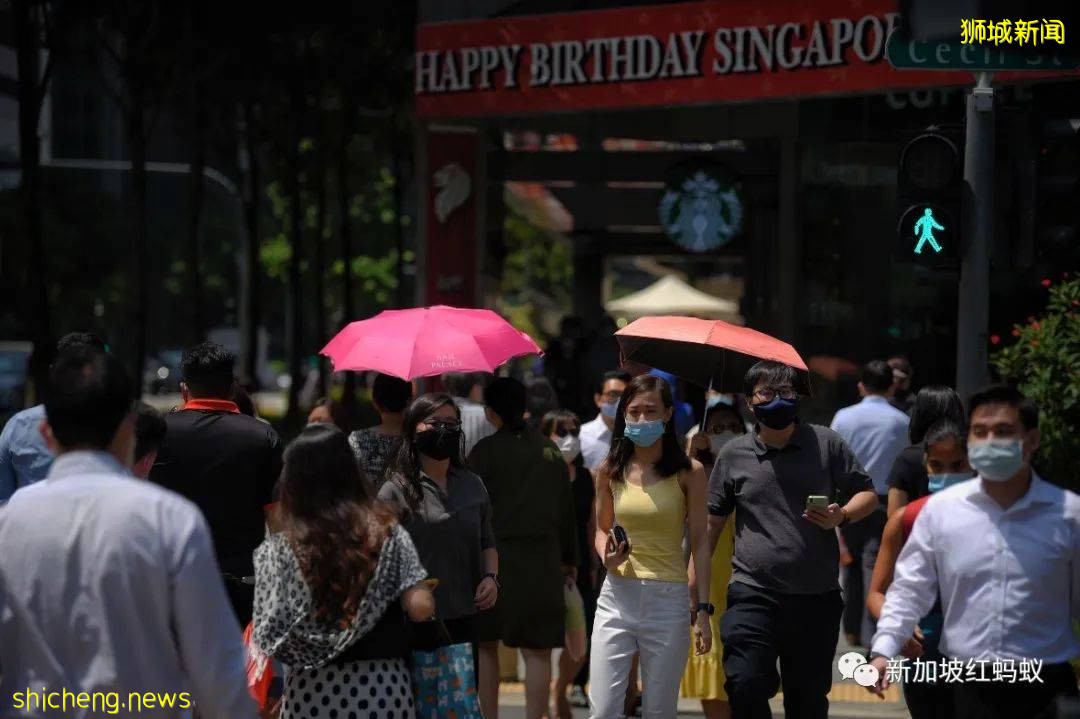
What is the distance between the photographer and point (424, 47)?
17.8m

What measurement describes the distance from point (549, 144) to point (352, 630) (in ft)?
54.8

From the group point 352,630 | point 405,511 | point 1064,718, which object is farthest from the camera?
point 405,511

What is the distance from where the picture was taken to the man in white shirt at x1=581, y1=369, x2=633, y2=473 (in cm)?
1030

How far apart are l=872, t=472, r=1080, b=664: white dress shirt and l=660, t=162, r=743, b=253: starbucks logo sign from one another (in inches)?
564

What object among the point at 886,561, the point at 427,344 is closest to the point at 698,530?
the point at 886,561


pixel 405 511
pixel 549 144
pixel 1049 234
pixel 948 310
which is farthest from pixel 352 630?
pixel 549 144

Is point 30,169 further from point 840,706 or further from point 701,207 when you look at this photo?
point 840,706

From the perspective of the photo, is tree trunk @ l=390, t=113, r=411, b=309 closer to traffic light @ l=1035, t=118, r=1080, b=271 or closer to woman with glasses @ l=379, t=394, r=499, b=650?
traffic light @ l=1035, t=118, r=1080, b=271

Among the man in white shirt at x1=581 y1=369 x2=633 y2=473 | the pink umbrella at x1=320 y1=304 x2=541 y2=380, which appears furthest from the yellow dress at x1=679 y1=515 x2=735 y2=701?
the man in white shirt at x1=581 y1=369 x2=633 y2=473

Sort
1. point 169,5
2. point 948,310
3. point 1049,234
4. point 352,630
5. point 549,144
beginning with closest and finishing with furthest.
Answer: point 352,630 → point 1049,234 → point 948,310 → point 549,144 → point 169,5

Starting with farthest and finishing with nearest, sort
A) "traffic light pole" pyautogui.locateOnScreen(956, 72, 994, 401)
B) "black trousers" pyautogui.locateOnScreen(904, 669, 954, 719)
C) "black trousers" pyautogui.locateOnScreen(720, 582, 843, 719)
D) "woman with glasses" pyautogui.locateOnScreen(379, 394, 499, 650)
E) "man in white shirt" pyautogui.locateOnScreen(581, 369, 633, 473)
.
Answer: "man in white shirt" pyautogui.locateOnScreen(581, 369, 633, 473) < "traffic light pole" pyautogui.locateOnScreen(956, 72, 994, 401) < "black trousers" pyautogui.locateOnScreen(720, 582, 843, 719) < "woman with glasses" pyautogui.locateOnScreen(379, 394, 499, 650) < "black trousers" pyautogui.locateOnScreen(904, 669, 954, 719)

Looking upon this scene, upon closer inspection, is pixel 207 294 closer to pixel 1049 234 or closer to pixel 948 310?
pixel 948 310

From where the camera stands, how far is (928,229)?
838 centimetres

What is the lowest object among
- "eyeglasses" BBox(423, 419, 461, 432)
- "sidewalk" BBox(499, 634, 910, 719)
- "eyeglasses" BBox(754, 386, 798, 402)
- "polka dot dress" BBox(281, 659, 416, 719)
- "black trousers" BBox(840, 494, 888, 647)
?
"sidewalk" BBox(499, 634, 910, 719)
